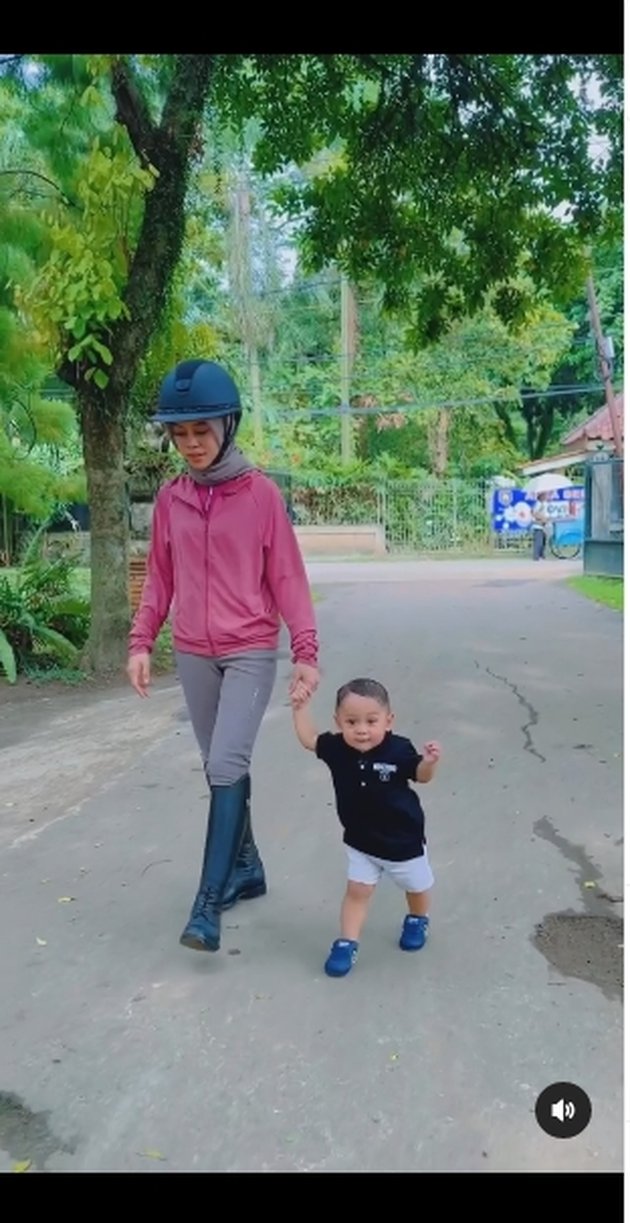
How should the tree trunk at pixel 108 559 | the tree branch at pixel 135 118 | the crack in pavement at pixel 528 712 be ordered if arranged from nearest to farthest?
the crack in pavement at pixel 528 712 < the tree branch at pixel 135 118 < the tree trunk at pixel 108 559

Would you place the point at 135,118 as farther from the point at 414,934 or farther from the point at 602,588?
the point at 602,588

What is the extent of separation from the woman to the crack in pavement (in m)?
2.24

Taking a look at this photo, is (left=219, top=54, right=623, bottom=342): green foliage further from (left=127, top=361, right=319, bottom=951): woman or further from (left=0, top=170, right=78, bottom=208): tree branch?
(left=127, top=361, right=319, bottom=951): woman

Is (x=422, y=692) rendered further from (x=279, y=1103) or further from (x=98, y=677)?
(x=279, y=1103)

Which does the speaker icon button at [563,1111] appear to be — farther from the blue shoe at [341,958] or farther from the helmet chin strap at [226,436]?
the helmet chin strap at [226,436]

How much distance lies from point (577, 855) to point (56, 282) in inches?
168

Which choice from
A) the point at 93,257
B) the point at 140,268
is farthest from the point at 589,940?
the point at 140,268

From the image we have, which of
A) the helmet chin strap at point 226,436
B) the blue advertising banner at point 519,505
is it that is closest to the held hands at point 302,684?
the helmet chin strap at point 226,436

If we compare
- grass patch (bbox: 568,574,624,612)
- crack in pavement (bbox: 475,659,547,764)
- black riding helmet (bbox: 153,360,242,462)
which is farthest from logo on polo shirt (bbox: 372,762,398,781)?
grass patch (bbox: 568,574,624,612)

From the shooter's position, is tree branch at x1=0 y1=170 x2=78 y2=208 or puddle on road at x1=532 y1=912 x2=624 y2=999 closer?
puddle on road at x1=532 y1=912 x2=624 y2=999

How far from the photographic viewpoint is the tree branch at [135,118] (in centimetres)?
652

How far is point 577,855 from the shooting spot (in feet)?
11.4

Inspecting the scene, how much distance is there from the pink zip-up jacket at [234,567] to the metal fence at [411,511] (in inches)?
806

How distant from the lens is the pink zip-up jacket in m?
2.78
